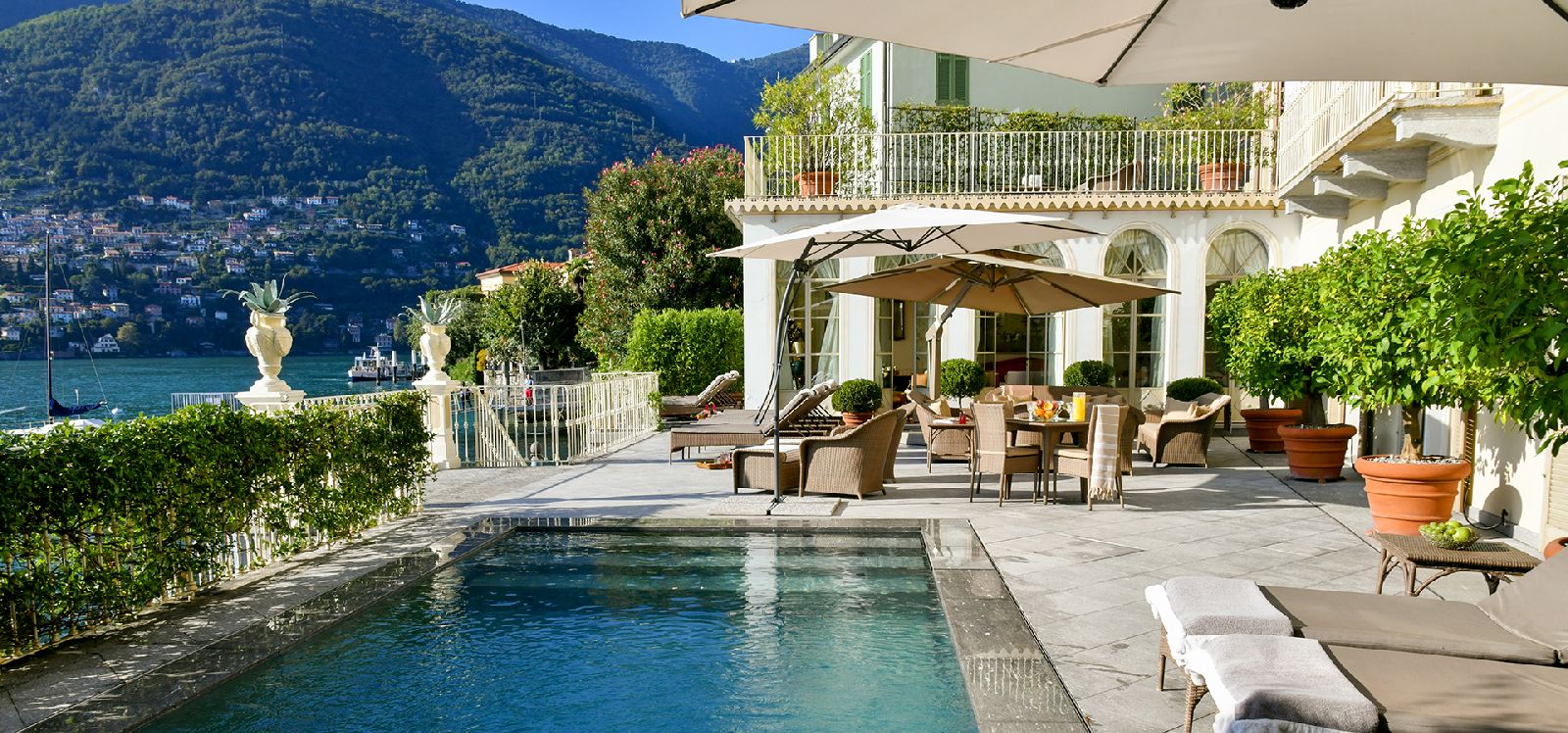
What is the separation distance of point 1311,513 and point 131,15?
92438 millimetres

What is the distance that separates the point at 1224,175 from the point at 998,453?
28.6 feet

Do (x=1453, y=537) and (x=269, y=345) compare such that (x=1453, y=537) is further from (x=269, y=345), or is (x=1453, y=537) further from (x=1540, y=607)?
(x=269, y=345)

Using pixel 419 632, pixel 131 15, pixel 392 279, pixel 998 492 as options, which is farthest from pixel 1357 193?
pixel 131 15

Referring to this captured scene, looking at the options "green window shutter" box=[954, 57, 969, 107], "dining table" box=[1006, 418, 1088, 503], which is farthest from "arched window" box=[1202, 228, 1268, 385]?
"dining table" box=[1006, 418, 1088, 503]

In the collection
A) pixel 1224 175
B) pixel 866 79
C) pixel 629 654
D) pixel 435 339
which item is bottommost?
pixel 629 654

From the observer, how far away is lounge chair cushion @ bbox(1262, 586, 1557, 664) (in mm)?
3328

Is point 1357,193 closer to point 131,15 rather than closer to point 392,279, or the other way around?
point 392,279

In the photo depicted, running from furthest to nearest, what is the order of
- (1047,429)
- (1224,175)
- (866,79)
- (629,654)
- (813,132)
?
(866,79) < (813,132) < (1224,175) < (1047,429) < (629,654)

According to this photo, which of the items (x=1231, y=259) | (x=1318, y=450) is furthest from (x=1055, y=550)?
(x=1231, y=259)

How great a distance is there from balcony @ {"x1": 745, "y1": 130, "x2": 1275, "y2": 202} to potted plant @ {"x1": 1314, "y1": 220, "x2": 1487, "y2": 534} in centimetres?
810

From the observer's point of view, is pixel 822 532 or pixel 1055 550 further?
pixel 822 532

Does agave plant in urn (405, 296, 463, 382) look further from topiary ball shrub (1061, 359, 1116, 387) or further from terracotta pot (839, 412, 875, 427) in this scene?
topiary ball shrub (1061, 359, 1116, 387)

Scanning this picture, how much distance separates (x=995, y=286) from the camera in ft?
34.6

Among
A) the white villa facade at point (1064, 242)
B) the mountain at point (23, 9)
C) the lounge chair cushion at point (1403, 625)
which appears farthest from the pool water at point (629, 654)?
the mountain at point (23, 9)
